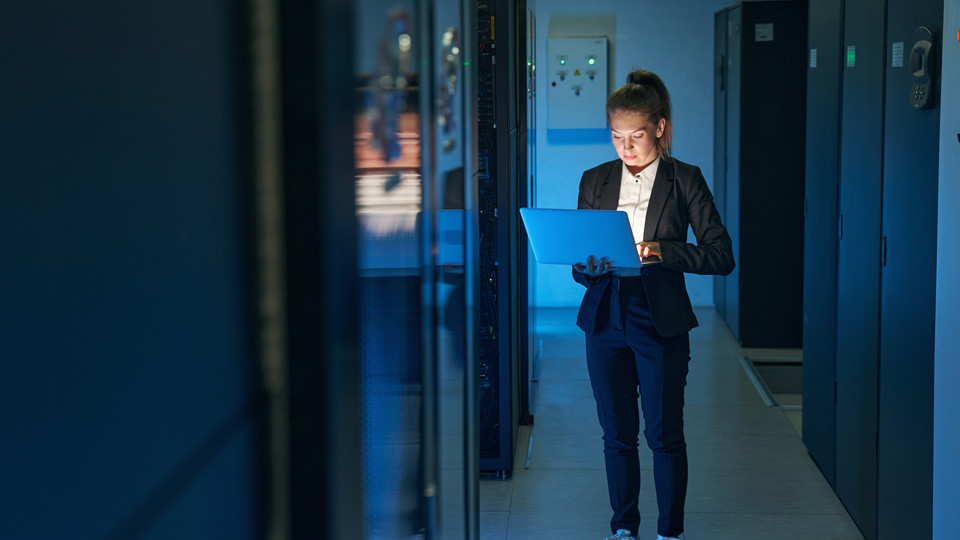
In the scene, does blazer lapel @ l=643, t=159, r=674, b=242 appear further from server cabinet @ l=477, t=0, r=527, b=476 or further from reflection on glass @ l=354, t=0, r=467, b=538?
reflection on glass @ l=354, t=0, r=467, b=538

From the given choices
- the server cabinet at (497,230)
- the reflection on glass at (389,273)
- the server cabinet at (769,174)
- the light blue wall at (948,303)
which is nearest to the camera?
the reflection on glass at (389,273)

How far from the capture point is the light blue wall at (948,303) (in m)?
2.40

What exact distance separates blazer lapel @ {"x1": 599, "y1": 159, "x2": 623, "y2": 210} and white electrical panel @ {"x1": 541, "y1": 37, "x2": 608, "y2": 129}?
4.81m

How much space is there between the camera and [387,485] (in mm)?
1146

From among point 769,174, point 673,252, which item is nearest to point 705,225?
point 673,252

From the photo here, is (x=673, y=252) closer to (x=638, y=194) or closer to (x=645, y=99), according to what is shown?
(x=638, y=194)

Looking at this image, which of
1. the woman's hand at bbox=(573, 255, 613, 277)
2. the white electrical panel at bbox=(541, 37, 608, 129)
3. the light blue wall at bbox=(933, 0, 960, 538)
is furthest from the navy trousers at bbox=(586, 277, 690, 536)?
the white electrical panel at bbox=(541, 37, 608, 129)

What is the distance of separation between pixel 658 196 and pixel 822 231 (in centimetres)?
123

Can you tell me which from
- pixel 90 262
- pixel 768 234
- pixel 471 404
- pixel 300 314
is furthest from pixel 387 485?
pixel 768 234

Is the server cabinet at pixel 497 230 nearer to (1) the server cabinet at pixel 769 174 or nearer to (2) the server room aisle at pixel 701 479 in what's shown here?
(2) the server room aisle at pixel 701 479

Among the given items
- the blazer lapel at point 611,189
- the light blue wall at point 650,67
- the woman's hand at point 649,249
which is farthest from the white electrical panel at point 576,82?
the woman's hand at point 649,249

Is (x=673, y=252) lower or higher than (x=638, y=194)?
lower

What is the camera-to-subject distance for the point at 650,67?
782cm

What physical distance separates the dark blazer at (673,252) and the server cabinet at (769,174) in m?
3.67
